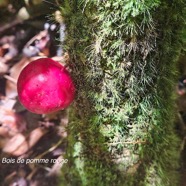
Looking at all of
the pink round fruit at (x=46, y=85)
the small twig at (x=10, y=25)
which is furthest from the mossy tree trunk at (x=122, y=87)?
the small twig at (x=10, y=25)

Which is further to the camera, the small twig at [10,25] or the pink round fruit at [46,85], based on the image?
the small twig at [10,25]

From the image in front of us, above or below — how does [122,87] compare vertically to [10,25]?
above

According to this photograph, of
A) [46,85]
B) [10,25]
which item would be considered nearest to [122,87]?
[46,85]

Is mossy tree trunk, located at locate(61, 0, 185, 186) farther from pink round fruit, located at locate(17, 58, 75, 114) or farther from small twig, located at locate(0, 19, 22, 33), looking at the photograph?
small twig, located at locate(0, 19, 22, 33)

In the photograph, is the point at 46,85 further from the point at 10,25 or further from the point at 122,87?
the point at 10,25

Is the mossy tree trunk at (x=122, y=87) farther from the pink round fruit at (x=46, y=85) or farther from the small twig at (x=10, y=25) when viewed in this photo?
the small twig at (x=10, y=25)

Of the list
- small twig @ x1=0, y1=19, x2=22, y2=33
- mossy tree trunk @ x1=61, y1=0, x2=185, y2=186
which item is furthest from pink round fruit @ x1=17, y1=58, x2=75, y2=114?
small twig @ x1=0, y1=19, x2=22, y2=33

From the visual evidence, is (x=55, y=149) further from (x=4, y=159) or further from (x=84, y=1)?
(x=84, y=1)
